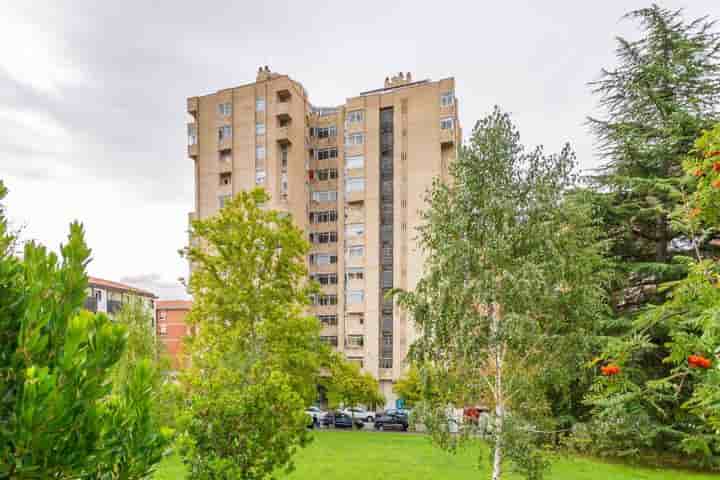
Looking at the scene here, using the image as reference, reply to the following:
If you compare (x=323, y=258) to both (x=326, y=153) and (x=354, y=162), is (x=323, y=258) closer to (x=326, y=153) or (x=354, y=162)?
(x=354, y=162)

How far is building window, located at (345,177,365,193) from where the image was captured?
3909 cm

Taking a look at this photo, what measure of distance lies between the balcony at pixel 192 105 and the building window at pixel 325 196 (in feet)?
46.3

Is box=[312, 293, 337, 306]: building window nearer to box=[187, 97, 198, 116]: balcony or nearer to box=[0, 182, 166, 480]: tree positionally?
box=[187, 97, 198, 116]: balcony

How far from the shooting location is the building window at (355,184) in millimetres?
39094

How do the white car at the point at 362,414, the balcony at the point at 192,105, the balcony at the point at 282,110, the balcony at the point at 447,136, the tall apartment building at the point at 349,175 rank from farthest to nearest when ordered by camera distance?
the balcony at the point at 192,105 < the balcony at the point at 282,110 < the tall apartment building at the point at 349,175 < the balcony at the point at 447,136 < the white car at the point at 362,414

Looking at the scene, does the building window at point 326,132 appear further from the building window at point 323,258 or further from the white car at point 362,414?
the white car at point 362,414

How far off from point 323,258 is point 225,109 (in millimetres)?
17067

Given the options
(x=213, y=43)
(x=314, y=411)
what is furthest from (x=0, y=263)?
(x=314, y=411)

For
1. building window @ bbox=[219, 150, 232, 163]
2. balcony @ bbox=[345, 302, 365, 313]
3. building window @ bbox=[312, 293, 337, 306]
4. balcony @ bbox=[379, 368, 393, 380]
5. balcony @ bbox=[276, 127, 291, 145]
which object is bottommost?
balcony @ bbox=[379, 368, 393, 380]

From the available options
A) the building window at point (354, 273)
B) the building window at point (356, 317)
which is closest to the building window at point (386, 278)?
the building window at point (354, 273)

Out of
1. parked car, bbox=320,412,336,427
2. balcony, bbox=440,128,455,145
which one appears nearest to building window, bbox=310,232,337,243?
balcony, bbox=440,128,455,145

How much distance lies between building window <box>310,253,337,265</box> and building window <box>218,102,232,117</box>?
15722 mm

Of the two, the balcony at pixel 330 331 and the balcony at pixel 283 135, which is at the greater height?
the balcony at pixel 283 135

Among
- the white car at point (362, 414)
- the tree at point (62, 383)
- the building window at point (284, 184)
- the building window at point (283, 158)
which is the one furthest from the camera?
the building window at point (283, 158)
